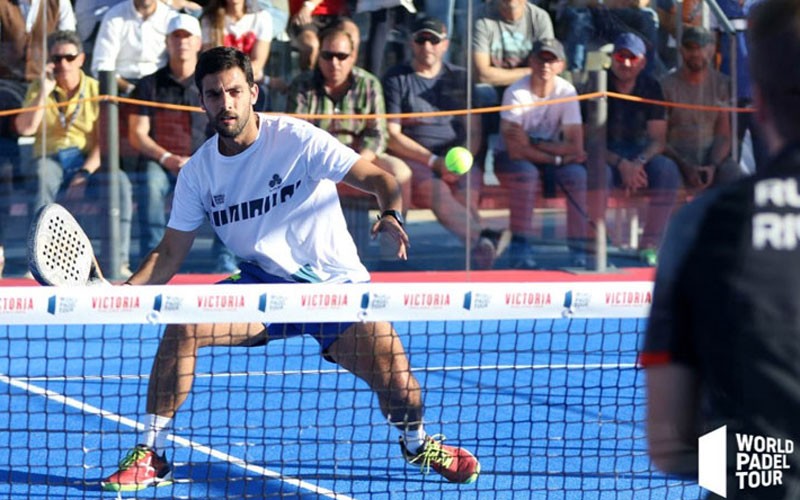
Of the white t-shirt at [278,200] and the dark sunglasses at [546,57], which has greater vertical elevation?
the dark sunglasses at [546,57]

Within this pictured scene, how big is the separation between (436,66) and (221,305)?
621 centimetres

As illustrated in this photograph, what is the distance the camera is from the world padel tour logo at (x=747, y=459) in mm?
2082

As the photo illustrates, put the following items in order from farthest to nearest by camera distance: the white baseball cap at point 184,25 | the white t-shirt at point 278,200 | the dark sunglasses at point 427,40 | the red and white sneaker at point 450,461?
the dark sunglasses at point 427,40
the white baseball cap at point 184,25
the white t-shirt at point 278,200
the red and white sneaker at point 450,461

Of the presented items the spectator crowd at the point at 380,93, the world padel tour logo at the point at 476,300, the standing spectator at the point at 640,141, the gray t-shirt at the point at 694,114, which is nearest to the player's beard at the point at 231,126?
the world padel tour logo at the point at 476,300

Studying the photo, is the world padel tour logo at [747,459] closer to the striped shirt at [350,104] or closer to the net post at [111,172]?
the striped shirt at [350,104]

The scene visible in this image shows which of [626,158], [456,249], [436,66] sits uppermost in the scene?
[436,66]

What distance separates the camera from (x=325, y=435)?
20.9 ft

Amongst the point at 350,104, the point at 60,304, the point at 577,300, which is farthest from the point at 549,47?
the point at 60,304

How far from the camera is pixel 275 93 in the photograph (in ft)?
33.8

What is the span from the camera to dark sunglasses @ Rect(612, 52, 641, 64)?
10625 mm

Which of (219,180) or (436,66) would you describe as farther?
(436,66)

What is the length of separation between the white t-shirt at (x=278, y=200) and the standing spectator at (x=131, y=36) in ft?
15.3

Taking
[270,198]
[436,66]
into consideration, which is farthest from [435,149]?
[270,198]

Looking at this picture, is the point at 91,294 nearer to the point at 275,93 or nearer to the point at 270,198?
the point at 270,198
